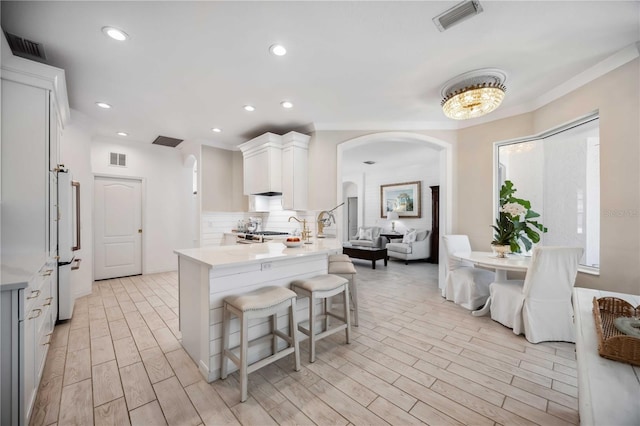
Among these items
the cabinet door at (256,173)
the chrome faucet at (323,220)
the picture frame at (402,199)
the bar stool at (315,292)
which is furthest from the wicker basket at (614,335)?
the picture frame at (402,199)

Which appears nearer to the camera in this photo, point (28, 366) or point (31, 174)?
point (28, 366)

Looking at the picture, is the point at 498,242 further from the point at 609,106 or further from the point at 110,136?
the point at 110,136

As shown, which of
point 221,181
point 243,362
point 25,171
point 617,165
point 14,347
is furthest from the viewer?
point 221,181

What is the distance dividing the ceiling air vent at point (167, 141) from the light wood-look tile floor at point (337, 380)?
325 centimetres

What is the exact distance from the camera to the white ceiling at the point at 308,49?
185cm

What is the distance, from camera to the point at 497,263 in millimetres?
2908

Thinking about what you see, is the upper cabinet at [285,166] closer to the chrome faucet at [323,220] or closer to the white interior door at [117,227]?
the chrome faucet at [323,220]

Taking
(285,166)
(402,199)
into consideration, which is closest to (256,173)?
(285,166)

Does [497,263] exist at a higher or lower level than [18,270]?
lower

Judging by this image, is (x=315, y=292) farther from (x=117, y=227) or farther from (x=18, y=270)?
(x=117, y=227)

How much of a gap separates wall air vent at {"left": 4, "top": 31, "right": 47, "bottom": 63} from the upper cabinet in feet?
8.30

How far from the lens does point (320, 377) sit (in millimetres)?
1995

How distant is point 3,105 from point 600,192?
5.42 m

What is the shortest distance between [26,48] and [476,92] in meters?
4.18
